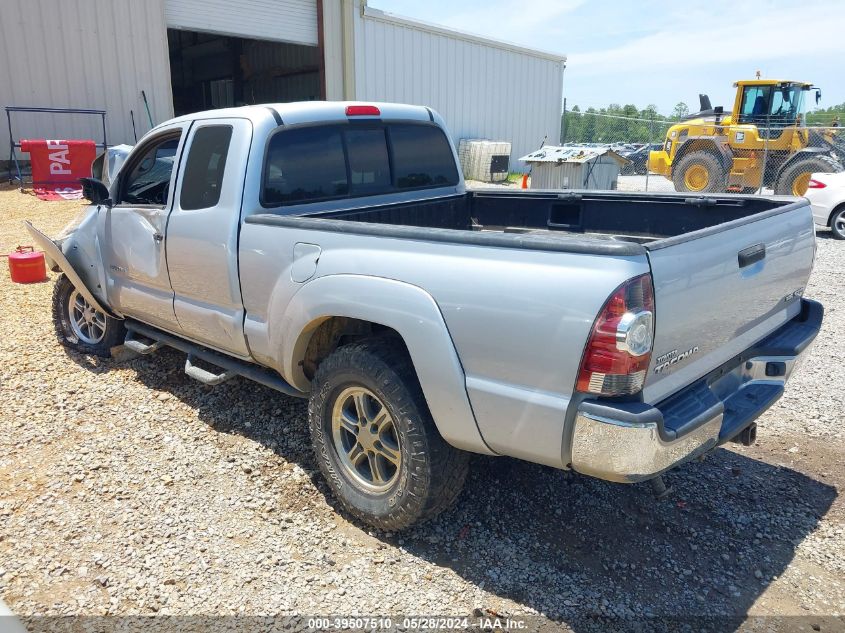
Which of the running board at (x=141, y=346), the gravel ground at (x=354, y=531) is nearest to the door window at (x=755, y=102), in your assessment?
the gravel ground at (x=354, y=531)

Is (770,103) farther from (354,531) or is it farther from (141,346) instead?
(354,531)

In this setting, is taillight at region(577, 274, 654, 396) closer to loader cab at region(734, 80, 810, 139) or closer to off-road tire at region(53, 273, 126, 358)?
off-road tire at region(53, 273, 126, 358)

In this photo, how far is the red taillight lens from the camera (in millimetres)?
4213

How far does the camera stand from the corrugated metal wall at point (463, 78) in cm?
1917

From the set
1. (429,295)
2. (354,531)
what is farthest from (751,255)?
(354,531)

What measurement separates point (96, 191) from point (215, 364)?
5.63 ft

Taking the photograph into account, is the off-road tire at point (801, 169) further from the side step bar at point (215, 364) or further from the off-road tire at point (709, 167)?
the side step bar at point (215, 364)

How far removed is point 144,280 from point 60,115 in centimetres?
1241

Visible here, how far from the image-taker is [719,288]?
2738 mm

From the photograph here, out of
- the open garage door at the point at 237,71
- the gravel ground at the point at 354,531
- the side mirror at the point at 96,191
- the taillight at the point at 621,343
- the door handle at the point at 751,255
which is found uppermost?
the open garage door at the point at 237,71

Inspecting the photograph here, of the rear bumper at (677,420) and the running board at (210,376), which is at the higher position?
the rear bumper at (677,420)

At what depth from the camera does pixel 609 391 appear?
7.88ft

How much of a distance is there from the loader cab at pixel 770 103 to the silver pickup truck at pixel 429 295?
1539 centimetres

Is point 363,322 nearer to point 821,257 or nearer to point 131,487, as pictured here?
point 131,487
